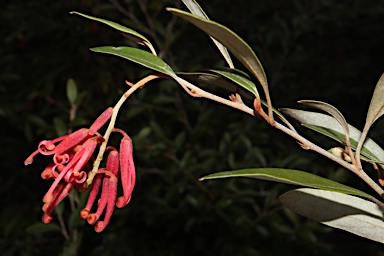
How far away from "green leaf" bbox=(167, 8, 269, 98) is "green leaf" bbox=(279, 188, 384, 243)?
0.50 ft

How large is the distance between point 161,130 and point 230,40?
61.9 inches

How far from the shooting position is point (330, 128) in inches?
29.8

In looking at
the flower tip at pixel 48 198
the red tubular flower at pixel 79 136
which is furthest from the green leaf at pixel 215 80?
the flower tip at pixel 48 198

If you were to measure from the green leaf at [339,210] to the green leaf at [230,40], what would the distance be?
6.1 inches

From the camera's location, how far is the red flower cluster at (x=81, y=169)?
24.5 inches

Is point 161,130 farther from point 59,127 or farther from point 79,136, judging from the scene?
point 79,136

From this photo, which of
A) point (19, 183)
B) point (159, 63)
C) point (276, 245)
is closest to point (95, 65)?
point (19, 183)

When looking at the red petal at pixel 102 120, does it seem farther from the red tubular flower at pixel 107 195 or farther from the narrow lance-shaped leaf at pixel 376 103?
the narrow lance-shaped leaf at pixel 376 103

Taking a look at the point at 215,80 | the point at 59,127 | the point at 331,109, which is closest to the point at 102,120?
the point at 215,80

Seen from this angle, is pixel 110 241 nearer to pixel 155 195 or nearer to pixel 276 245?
pixel 155 195

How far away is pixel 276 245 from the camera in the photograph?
7.40ft

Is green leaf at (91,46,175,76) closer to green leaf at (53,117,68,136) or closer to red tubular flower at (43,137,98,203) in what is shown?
red tubular flower at (43,137,98,203)

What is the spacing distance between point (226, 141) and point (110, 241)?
1.94 feet

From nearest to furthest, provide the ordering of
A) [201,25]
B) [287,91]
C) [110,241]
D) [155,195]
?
[201,25] < [110,241] < [155,195] < [287,91]
